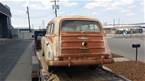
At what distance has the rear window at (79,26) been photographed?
12.4 meters

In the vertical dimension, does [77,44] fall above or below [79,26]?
below

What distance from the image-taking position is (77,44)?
11945 mm

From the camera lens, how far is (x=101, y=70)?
12.7 m

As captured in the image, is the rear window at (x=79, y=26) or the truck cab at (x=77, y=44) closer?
the truck cab at (x=77, y=44)

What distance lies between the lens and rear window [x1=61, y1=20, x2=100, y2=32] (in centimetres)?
1241

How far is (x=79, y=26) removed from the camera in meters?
12.5

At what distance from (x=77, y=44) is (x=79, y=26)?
0.81m

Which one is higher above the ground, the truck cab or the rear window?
the rear window

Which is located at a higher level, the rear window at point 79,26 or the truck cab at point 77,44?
the rear window at point 79,26

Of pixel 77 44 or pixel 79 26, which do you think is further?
pixel 79 26

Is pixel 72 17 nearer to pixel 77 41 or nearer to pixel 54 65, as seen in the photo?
pixel 77 41

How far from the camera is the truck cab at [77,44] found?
1180 cm

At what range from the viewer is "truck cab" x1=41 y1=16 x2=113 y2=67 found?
38.7ft

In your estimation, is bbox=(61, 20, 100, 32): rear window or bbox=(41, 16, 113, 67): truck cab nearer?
bbox=(41, 16, 113, 67): truck cab
